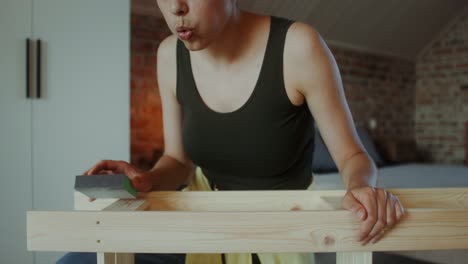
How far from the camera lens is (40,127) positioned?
2.37 m

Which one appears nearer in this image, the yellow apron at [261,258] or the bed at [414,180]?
the yellow apron at [261,258]

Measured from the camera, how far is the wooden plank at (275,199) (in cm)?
88

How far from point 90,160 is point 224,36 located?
5.56 ft

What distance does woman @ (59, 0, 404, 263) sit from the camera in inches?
34.0

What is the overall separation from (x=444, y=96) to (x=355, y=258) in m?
5.34

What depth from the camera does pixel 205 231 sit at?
58 cm

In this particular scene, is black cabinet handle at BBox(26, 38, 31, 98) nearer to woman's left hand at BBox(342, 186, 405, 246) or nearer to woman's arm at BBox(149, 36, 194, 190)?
woman's arm at BBox(149, 36, 194, 190)

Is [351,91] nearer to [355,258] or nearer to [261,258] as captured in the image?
[261,258]

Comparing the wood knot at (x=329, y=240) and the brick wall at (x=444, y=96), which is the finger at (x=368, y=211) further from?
the brick wall at (x=444, y=96)

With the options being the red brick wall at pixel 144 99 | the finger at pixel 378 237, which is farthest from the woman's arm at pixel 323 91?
the red brick wall at pixel 144 99

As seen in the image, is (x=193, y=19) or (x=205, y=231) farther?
(x=193, y=19)

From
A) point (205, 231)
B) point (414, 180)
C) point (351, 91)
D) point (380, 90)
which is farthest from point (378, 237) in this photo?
point (380, 90)

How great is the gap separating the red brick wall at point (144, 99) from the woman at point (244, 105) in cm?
218

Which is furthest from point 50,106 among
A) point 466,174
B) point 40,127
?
point 466,174
